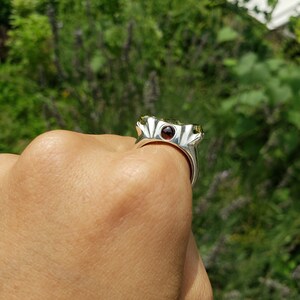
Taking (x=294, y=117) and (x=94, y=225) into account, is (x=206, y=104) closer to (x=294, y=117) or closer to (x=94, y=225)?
(x=294, y=117)

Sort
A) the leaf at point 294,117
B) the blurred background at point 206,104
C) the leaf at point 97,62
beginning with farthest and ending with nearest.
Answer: the leaf at point 97,62
the leaf at point 294,117
the blurred background at point 206,104

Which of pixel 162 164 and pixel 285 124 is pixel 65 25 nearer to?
pixel 285 124

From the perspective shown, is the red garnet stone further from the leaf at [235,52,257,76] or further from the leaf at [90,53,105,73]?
the leaf at [90,53,105,73]

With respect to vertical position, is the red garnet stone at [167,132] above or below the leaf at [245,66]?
above

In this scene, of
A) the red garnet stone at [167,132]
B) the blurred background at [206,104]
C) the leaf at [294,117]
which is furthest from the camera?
the leaf at [294,117]

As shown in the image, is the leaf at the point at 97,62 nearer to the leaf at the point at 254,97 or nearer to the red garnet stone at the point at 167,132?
the leaf at the point at 254,97

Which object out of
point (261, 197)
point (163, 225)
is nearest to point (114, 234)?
point (163, 225)

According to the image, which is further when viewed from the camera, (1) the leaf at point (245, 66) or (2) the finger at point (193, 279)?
(1) the leaf at point (245, 66)

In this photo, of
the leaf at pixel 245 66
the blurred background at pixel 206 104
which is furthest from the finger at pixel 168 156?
the leaf at pixel 245 66
